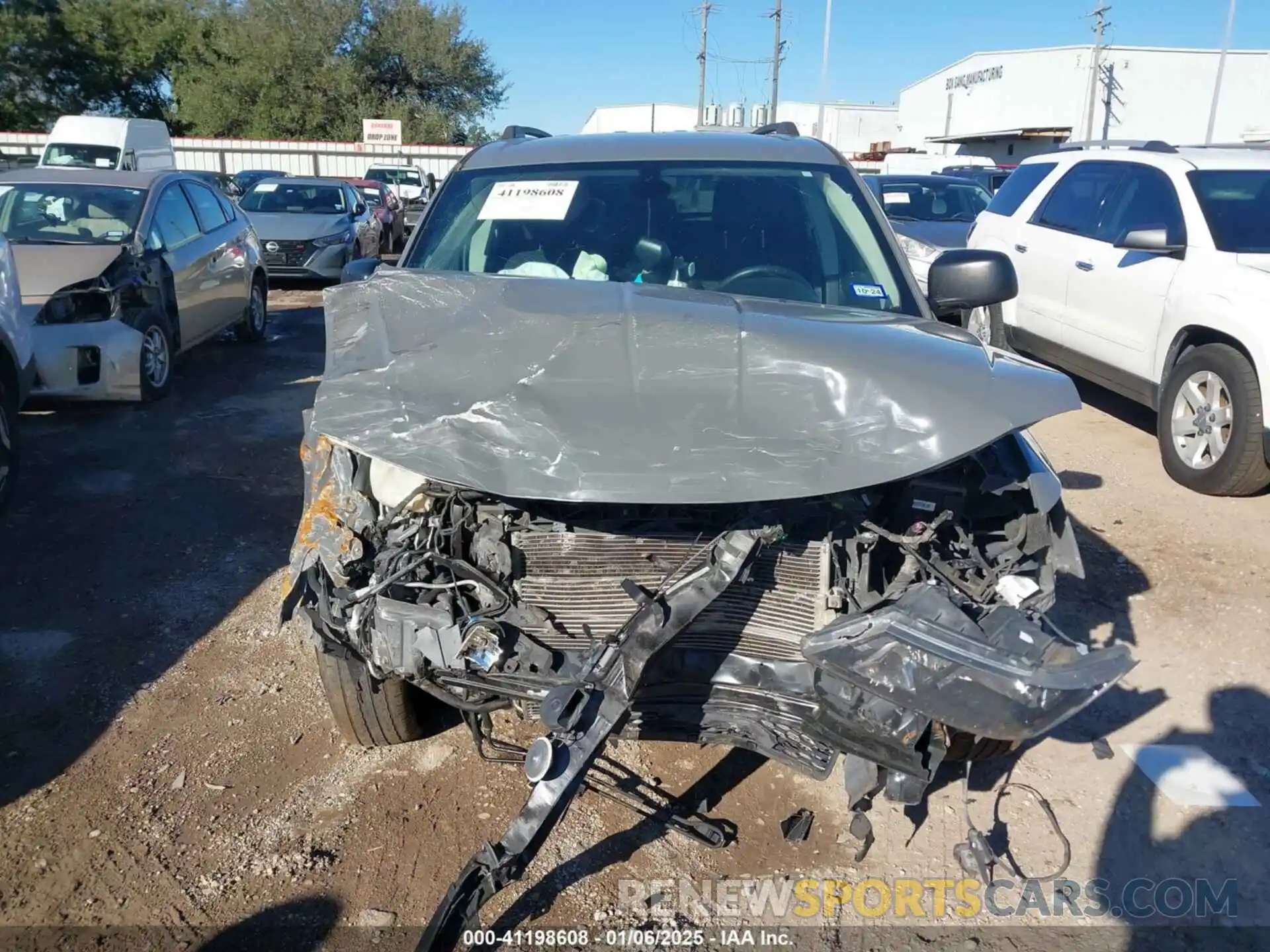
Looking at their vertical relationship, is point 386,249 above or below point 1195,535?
above

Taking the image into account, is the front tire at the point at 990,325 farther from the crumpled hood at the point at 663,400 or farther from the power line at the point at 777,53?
the power line at the point at 777,53

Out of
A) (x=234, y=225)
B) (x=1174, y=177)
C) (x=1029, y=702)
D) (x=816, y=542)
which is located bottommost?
(x=1029, y=702)

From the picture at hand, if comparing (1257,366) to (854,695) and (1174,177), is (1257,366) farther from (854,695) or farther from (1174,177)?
(854,695)

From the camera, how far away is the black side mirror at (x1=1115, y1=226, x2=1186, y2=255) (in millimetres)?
6020

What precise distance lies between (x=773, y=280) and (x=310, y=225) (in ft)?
37.9

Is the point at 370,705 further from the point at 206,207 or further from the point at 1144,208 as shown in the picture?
the point at 206,207

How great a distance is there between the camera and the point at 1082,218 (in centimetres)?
736

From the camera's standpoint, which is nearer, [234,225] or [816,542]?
[816,542]

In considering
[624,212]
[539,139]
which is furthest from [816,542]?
[539,139]

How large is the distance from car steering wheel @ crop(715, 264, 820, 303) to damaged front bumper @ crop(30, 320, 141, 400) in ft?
16.5

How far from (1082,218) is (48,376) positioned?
7.59m

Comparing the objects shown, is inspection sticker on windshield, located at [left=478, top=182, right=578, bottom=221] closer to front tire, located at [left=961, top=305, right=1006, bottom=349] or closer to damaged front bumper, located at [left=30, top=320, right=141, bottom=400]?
damaged front bumper, located at [left=30, top=320, right=141, bottom=400]

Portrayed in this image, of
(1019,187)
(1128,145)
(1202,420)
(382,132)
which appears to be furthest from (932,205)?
(382,132)

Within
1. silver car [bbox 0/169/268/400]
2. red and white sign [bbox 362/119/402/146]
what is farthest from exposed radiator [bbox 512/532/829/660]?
red and white sign [bbox 362/119/402/146]
